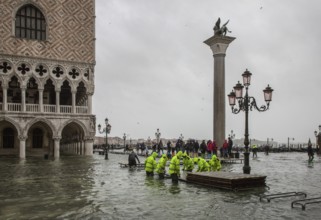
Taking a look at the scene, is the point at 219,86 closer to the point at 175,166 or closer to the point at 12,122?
the point at 175,166

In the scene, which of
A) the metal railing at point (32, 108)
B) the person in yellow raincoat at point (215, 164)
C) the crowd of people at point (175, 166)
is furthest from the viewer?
the metal railing at point (32, 108)

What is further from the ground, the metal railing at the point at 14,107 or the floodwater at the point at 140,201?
the metal railing at the point at 14,107

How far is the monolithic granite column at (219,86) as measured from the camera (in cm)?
2295

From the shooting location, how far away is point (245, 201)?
855 cm

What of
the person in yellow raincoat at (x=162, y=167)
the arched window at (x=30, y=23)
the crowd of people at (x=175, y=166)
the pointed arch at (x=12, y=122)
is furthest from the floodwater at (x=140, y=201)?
the arched window at (x=30, y=23)

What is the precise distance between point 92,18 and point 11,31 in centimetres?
598

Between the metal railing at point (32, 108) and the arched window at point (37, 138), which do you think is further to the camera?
the arched window at point (37, 138)

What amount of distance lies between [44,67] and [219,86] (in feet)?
42.3

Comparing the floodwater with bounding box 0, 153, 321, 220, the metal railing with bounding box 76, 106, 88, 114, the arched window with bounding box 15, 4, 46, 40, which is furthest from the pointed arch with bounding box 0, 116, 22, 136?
the floodwater with bounding box 0, 153, 321, 220

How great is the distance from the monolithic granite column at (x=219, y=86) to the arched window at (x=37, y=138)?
1531 centimetres

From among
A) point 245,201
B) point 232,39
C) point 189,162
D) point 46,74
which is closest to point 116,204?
point 245,201

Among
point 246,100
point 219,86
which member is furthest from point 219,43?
point 246,100

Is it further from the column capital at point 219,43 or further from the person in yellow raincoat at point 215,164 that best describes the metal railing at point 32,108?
the person in yellow raincoat at point 215,164

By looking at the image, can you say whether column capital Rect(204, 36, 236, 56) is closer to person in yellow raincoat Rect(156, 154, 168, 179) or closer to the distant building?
the distant building
